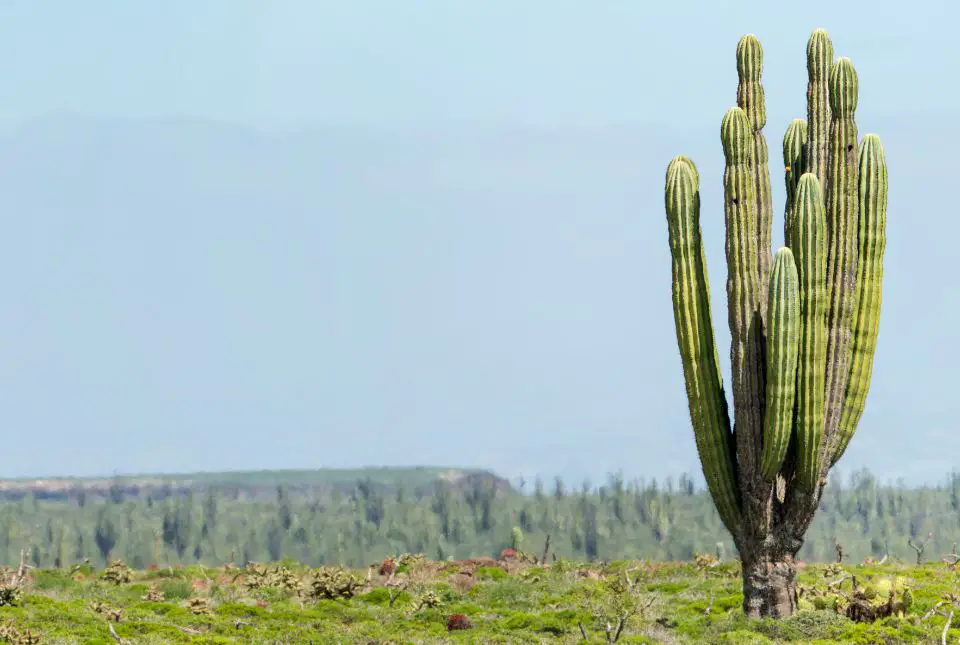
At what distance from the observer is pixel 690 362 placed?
20094 mm

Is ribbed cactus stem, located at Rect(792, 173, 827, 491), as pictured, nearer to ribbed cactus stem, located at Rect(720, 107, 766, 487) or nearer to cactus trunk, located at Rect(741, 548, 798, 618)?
ribbed cactus stem, located at Rect(720, 107, 766, 487)

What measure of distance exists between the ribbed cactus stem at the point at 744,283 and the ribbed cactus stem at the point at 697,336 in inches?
16.4

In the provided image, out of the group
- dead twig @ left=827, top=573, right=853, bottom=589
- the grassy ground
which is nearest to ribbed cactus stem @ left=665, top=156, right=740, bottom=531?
the grassy ground

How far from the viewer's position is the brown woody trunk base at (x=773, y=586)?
65.6 ft

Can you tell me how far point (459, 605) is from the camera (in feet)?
78.5

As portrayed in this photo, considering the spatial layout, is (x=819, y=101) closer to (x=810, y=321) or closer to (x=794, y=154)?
(x=794, y=154)

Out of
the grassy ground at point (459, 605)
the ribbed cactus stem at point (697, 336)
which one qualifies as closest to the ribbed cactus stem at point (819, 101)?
the ribbed cactus stem at point (697, 336)

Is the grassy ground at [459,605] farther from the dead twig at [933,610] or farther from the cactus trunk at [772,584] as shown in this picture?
the cactus trunk at [772,584]

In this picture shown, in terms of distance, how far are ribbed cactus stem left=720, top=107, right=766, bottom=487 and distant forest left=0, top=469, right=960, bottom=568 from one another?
1609 centimetres

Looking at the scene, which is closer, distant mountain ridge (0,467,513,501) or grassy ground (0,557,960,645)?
grassy ground (0,557,960,645)

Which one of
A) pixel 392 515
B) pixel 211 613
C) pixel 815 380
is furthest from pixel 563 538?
pixel 815 380

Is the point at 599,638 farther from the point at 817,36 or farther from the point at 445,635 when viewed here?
the point at 817,36

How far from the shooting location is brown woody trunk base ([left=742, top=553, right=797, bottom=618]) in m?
20.0

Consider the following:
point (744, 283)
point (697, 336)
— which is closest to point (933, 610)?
point (697, 336)
